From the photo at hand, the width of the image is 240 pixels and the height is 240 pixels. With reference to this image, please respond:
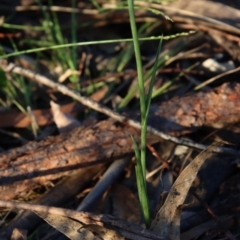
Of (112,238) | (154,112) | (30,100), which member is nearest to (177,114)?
(154,112)

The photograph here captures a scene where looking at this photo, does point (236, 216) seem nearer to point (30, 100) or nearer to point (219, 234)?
point (219, 234)

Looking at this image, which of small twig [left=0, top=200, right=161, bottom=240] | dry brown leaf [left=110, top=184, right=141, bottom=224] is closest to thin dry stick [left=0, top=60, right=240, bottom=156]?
dry brown leaf [left=110, top=184, right=141, bottom=224]

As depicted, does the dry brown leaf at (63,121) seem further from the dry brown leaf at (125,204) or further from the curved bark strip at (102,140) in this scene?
the dry brown leaf at (125,204)

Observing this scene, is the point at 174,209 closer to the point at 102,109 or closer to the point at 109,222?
the point at 109,222

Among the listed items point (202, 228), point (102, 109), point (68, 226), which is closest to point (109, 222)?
point (68, 226)

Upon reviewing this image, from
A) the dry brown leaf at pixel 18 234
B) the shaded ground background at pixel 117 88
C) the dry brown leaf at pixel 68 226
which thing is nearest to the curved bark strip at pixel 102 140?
the shaded ground background at pixel 117 88

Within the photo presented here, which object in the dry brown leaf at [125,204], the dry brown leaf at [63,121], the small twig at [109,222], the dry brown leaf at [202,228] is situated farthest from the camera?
the dry brown leaf at [63,121]
